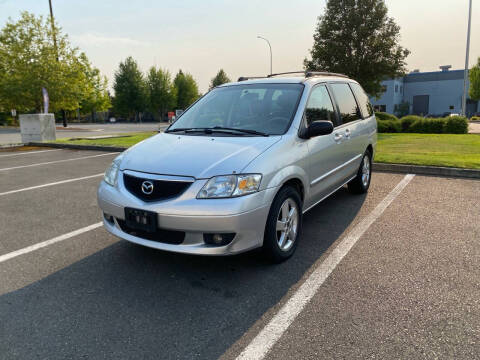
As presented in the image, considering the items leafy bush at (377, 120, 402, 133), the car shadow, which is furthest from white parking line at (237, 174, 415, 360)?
leafy bush at (377, 120, 402, 133)

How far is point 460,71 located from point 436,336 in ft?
299

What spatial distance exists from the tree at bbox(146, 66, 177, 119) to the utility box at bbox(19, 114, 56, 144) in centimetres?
4720

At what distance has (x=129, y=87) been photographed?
197 ft

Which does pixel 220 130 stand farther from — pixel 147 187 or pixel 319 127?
pixel 147 187

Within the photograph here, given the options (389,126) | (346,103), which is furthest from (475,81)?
(346,103)

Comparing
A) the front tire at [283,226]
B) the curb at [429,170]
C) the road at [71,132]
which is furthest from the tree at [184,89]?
the front tire at [283,226]

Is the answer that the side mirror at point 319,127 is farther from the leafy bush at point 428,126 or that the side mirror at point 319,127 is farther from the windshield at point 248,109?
the leafy bush at point 428,126

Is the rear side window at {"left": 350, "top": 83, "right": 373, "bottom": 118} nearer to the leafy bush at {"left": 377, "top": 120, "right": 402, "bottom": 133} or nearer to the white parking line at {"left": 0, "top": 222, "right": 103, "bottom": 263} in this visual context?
the white parking line at {"left": 0, "top": 222, "right": 103, "bottom": 263}

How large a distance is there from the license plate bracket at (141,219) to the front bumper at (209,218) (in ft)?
0.13

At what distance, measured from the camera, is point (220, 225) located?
9.68 feet

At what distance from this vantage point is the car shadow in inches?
94.1

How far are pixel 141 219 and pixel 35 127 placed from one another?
15.2 meters

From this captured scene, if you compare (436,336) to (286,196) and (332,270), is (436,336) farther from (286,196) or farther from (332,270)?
(286,196)

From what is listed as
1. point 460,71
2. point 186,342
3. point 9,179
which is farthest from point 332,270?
point 460,71
